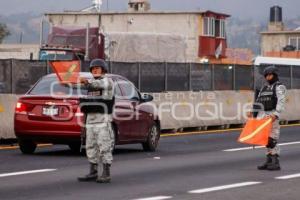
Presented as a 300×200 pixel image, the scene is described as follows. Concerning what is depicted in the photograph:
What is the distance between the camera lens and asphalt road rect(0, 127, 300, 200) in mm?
12180

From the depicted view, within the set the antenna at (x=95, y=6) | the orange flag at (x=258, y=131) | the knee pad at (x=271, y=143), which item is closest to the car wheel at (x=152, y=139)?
the orange flag at (x=258, y=131)

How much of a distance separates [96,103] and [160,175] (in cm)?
191

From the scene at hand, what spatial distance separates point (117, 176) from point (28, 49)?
4193 cm

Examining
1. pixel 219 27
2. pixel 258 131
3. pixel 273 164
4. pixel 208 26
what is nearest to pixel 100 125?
pixel 258 131

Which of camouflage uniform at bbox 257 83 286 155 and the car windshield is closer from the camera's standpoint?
camouflage uniform at bbox 257 83 286 155

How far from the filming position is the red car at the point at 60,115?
17281 mm

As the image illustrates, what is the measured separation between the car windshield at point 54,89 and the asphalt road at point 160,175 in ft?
3.90

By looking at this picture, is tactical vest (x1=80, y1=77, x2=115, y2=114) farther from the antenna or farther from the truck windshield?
the antenna

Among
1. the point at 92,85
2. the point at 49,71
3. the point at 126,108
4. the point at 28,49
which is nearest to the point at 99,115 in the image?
the point at 92,85

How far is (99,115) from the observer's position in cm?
1332

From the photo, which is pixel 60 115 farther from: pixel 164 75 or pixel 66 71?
pixel 164 75

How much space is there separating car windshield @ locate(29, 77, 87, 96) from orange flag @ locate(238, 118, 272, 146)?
3.30 m

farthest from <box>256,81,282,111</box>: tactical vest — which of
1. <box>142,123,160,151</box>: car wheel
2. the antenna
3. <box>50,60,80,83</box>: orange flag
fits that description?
the antenna

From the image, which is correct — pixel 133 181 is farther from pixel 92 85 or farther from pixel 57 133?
pixel 57 133
